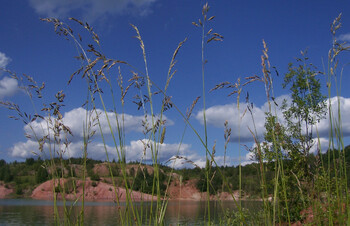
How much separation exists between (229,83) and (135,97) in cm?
75

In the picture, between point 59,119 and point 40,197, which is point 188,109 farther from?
point 40,197

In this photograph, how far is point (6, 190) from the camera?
219ft

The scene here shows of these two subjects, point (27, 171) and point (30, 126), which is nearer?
point (30, 126)

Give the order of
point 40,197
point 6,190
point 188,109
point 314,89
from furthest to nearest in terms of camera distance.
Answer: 1. point 6,190
2. point 40,197
3. point 314,89
4. point 188,109

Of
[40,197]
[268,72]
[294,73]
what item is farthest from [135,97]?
[40,197]

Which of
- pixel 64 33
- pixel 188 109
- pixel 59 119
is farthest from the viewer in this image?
pixel 59 119

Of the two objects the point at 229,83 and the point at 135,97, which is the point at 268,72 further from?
the point at 135,97

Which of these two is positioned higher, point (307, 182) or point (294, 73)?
point (294, 73)

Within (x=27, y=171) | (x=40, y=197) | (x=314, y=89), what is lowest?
(x=40, y=197)

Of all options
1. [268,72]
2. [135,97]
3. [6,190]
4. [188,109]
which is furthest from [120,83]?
[6,190]

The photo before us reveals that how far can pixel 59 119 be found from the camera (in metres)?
2.68

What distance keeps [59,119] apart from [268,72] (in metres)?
1.82

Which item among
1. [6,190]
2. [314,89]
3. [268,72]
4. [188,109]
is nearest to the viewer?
[268,72]

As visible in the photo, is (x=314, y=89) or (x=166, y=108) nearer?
(x=166, y=108)
